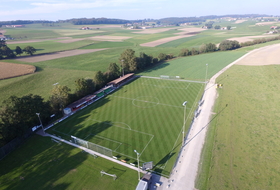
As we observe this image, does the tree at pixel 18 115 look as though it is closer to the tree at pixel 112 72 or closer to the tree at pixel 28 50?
the tree at pixel 112 72

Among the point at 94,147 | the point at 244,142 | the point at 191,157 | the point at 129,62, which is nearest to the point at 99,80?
the point at 129,62

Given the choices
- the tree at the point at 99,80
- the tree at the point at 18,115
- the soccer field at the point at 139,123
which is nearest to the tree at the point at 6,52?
the tree at the point at 99,80

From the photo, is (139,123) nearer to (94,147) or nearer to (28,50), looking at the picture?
(94,147)

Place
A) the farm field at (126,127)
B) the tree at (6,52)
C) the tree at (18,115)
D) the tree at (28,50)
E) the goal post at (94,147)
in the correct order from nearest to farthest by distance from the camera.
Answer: the farm field at (126,127), the goal post at (94,147), the tree at (18,115), the tree at (6,52), the tree at (28,50)

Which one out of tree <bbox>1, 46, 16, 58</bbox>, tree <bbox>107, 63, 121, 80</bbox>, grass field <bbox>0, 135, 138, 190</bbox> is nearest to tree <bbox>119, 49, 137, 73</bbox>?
tree <bbox>107, 63, 121, 80</bbox>

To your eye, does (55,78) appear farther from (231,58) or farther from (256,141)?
(231,58)

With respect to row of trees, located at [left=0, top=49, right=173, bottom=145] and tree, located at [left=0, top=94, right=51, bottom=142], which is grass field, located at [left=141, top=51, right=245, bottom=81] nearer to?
row of trees, located at [left=0, top=49, right=173, bottom=145]
